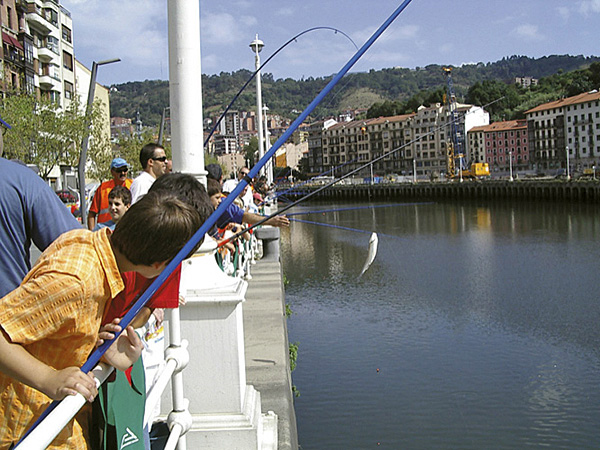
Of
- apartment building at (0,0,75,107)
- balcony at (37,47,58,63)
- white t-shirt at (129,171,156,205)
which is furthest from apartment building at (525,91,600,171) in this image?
white t-shirt at (129,171,156,205)

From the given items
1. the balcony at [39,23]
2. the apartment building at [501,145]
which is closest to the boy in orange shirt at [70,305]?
the balcony at [39,23]

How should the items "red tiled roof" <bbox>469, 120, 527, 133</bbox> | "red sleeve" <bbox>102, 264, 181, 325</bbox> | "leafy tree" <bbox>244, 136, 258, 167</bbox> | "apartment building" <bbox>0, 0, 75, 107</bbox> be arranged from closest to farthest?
"red sleeve" <bbox>102, 264, 181, 325</bbox> < "apartment building" <bbox>0, 0, 75, 107</bbox> < "leafy tree" <bbox>244, 136, 258, 167</bbox> < "red tiled roof" <bbox>469, 120, 527, 133</bbox>

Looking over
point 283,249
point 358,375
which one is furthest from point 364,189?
point 358,375

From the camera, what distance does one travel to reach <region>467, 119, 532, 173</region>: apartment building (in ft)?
400

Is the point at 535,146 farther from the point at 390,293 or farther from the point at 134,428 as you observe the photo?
the point at 134,428

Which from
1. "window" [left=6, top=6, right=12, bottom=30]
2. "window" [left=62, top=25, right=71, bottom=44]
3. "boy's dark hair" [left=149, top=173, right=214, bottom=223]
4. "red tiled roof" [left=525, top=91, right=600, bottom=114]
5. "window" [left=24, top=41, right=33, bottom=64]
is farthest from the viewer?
"red tiled roof" [left=525, top=91, right=600, bottom=114]

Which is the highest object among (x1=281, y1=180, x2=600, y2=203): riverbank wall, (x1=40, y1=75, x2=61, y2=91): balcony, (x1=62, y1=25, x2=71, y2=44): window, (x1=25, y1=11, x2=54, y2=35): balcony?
(x1=62, y1=25, x2=71, y2=44): window

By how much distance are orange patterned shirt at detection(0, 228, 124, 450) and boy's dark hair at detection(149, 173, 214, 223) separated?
0.50 m

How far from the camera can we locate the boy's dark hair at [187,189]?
2.38m

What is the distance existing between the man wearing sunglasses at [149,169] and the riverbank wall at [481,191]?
177 ft

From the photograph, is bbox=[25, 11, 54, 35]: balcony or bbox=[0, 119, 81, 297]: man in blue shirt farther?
bbox=[25, 11, 54, 35]: balcony

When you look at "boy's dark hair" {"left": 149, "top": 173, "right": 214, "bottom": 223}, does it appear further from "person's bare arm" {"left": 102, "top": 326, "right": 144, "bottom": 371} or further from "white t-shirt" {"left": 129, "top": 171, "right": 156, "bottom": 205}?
"white t-shirt" {"left": 129, "top": 171, "right": 156, "bottom": 205}

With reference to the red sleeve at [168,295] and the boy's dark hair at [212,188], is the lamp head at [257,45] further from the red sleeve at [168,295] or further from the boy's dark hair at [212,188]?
the red sleeve at [168,295]

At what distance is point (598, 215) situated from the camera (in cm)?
4850
